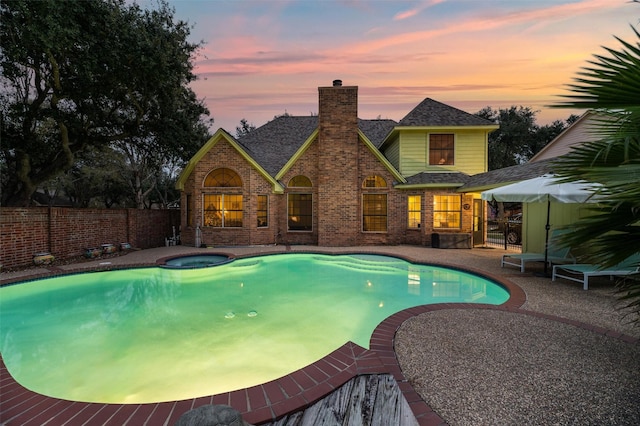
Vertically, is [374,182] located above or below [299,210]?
above

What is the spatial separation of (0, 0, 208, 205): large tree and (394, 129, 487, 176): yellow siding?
11.0 m

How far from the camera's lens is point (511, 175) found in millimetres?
10617

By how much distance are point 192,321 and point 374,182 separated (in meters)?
10.7

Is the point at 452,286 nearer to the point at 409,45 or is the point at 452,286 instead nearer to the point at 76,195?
the point at 409,45

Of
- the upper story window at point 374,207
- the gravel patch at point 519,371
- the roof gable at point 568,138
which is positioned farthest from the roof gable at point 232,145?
the roof gable at point 568,138

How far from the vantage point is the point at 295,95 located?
19.1 metres

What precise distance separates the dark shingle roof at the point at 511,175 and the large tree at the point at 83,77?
43.8 feet

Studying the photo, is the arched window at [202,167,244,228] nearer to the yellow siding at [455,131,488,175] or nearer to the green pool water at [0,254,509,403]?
the green pool water at [0,254,509,403]

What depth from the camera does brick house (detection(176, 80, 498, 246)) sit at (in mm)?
13656

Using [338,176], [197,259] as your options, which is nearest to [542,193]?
[338,176]

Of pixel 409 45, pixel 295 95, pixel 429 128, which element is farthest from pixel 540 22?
pixel 295 95

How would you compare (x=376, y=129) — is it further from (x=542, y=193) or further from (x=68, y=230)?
(x=68, y=230)

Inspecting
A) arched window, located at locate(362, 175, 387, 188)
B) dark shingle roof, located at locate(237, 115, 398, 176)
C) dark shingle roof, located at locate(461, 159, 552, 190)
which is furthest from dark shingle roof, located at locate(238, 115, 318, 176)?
dark shingle roof, located at locate(461, 159, 552, 190)

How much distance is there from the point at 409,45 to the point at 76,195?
109 ft
